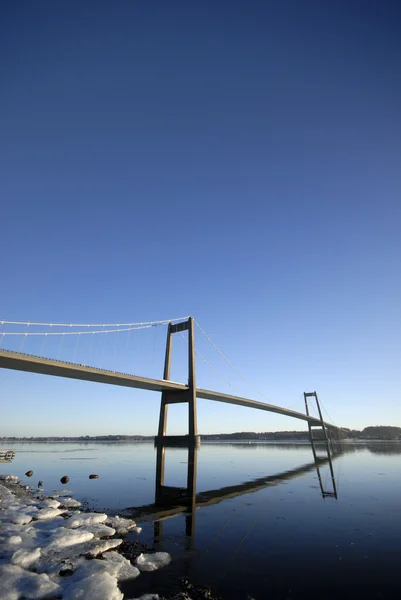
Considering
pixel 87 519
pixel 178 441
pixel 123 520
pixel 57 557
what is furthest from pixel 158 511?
pixel 178 441

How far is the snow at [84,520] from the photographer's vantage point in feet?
32.4

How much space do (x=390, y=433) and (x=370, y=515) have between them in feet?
571

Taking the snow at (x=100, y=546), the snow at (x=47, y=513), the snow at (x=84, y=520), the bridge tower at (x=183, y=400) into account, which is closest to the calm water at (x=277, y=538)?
the snow at (x=100, y=546)

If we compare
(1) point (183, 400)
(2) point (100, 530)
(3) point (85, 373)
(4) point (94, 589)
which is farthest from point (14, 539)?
(1) point (183, 400)

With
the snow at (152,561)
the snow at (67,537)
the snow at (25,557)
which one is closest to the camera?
the snow at (25,557)

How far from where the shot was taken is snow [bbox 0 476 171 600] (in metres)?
5.69

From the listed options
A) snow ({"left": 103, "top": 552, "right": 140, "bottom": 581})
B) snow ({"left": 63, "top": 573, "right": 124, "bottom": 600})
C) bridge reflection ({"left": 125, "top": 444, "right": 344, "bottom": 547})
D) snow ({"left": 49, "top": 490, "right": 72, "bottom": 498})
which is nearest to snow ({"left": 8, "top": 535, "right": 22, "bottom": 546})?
snow ({"left": 103, "top": 552, "right": 140, "bottom": 581})

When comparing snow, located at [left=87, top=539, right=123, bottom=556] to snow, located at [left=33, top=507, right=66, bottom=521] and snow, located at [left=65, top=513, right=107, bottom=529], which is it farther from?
snow, located at [left=33, top=507, right=66, bottom=521]

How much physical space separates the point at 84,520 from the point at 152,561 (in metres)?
4.12

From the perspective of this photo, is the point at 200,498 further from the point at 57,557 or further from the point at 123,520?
the point at 57,557

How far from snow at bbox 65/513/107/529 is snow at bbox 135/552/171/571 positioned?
3589mm

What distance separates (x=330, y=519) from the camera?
1114 cm

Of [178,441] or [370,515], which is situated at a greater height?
[178,441]

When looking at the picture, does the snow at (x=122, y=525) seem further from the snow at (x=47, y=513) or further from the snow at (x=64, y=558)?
the snow at (x=47, y=513)
